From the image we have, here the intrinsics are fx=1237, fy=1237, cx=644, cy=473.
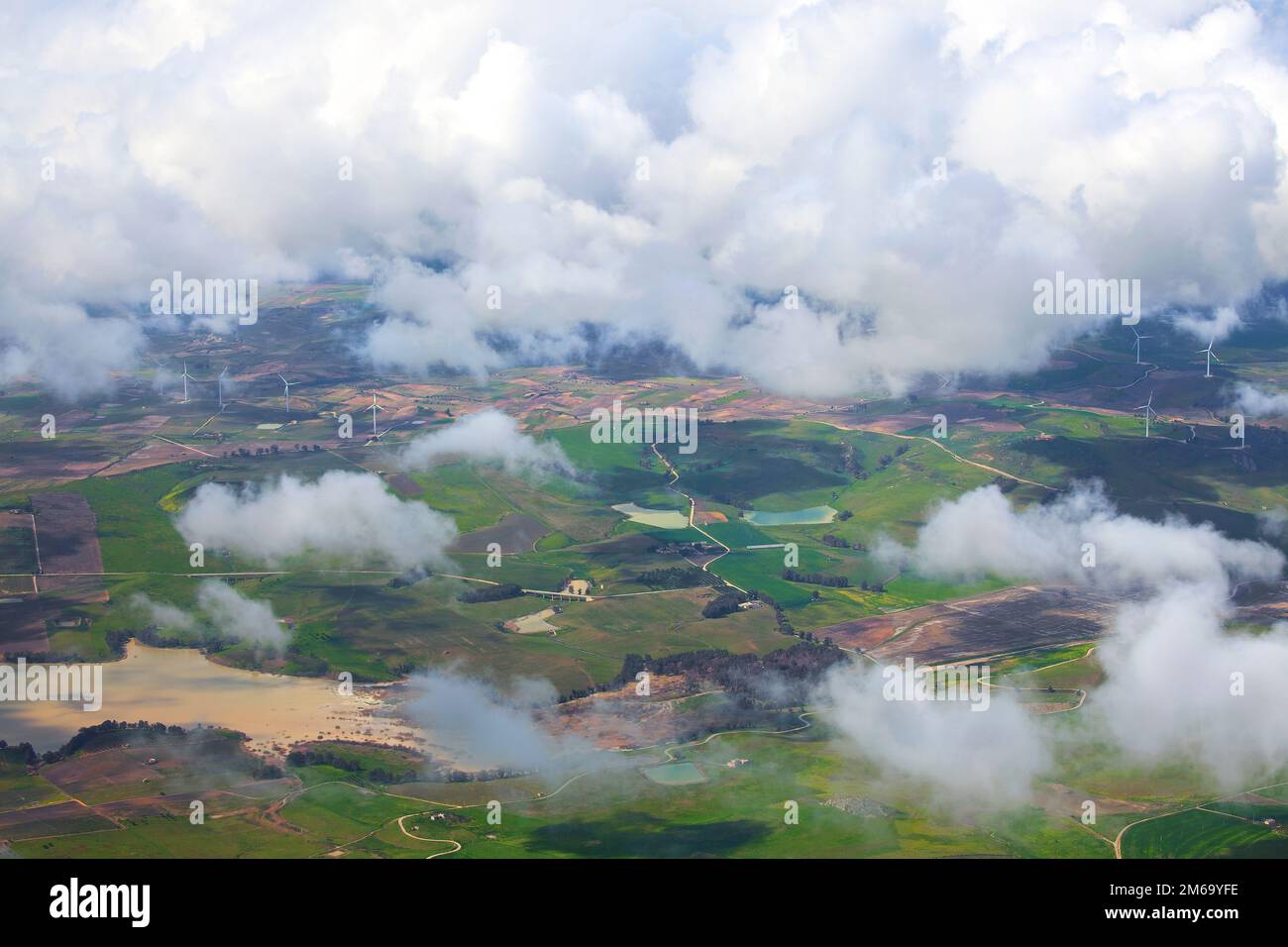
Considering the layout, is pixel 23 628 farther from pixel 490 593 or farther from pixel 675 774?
pixel 675 774

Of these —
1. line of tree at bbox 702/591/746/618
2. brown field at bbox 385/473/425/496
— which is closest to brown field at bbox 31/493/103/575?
brown field at bbox 385/473/425/496

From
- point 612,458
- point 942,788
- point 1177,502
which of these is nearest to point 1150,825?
point 942,788

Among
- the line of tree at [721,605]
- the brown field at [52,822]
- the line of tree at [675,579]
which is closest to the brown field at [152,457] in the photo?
the line of tree at [675,579]

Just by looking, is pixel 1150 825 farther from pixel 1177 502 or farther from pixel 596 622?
pixel 1177 502

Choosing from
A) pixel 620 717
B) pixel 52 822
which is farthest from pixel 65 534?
pixel 620 717

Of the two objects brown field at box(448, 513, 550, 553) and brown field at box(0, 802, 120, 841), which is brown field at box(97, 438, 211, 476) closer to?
brown field at box(448, 513, 550, 553)

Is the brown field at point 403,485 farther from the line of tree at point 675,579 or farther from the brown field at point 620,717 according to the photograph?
the brown field at point 620,717
